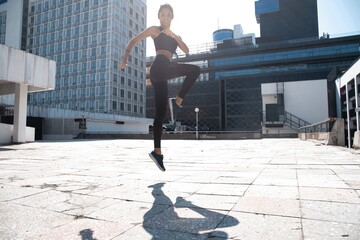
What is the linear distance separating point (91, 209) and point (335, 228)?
5.43 feet

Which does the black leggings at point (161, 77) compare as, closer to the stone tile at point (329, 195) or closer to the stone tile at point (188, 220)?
the stone tile at point (188, 220)

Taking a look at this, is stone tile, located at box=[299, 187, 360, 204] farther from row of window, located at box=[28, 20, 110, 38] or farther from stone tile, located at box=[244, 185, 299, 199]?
row of window, located at box=[28, 20, 110, 38]

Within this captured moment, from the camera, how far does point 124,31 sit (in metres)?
62.8

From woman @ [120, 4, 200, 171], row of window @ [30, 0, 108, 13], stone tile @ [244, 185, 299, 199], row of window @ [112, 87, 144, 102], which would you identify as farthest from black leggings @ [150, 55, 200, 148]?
row of window @ [30, 0, 108, 13]

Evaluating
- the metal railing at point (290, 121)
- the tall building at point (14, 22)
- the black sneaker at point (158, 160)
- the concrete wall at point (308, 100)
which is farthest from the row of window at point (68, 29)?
the black sneaker at point (158, 160)

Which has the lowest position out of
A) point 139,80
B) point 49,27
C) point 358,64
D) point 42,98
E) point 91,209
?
point 91,209

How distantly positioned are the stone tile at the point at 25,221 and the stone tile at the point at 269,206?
4.09 ft

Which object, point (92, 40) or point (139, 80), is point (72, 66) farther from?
point (139, 80)

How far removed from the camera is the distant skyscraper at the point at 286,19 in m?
89.9

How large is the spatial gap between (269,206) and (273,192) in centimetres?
50

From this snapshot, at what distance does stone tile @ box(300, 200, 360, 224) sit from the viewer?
5.58 feet

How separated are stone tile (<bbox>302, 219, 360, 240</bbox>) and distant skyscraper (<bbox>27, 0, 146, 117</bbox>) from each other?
188 feet

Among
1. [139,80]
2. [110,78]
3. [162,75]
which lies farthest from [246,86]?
[162,75]

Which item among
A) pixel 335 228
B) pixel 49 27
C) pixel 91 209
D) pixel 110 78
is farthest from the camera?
pixel 49 27
